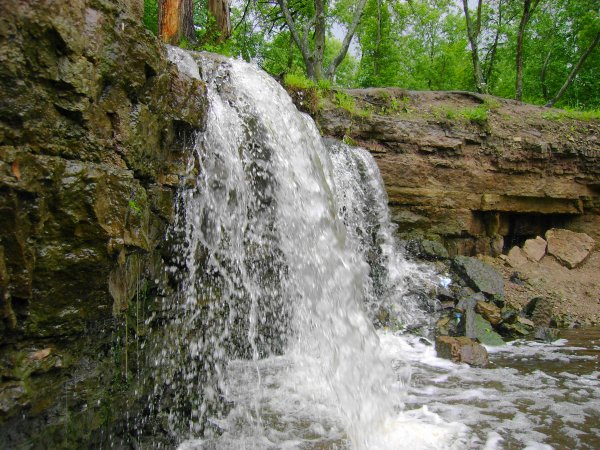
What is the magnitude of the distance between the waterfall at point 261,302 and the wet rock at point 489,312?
2603 millimetres

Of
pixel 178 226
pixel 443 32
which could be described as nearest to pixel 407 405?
pixel 178 226

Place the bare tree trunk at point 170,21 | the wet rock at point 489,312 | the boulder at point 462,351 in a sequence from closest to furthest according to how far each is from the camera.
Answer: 1. the boulder at point 462,351
2. the wet rock at point 489,312
3. the bare tree trunk at point 170,21

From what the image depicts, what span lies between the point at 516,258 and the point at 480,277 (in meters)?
2.12

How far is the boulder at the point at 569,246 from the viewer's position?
980cm

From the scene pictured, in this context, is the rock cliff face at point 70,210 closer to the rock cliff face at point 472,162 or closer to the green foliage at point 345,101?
the rock cliff face at point 472,162

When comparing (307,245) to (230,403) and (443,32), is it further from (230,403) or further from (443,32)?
(443,32)

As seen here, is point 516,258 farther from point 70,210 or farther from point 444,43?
point 444,43

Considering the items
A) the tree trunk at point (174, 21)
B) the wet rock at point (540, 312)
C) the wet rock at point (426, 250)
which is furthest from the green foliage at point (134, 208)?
the wet rock at point (426, 250)

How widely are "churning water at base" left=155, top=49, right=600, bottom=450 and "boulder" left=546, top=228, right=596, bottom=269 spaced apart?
5.64 m

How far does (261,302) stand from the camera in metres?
5.12

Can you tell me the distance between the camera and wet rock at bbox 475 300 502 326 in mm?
7207

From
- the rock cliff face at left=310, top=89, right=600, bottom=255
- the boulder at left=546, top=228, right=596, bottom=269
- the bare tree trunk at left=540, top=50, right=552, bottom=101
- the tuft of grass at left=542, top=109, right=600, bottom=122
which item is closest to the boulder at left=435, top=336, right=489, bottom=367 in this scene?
the rock cliff face at left=310, top=89, right=600, bottom=255

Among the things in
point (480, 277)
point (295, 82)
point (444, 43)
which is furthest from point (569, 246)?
point (444, 43)

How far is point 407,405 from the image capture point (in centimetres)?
426
